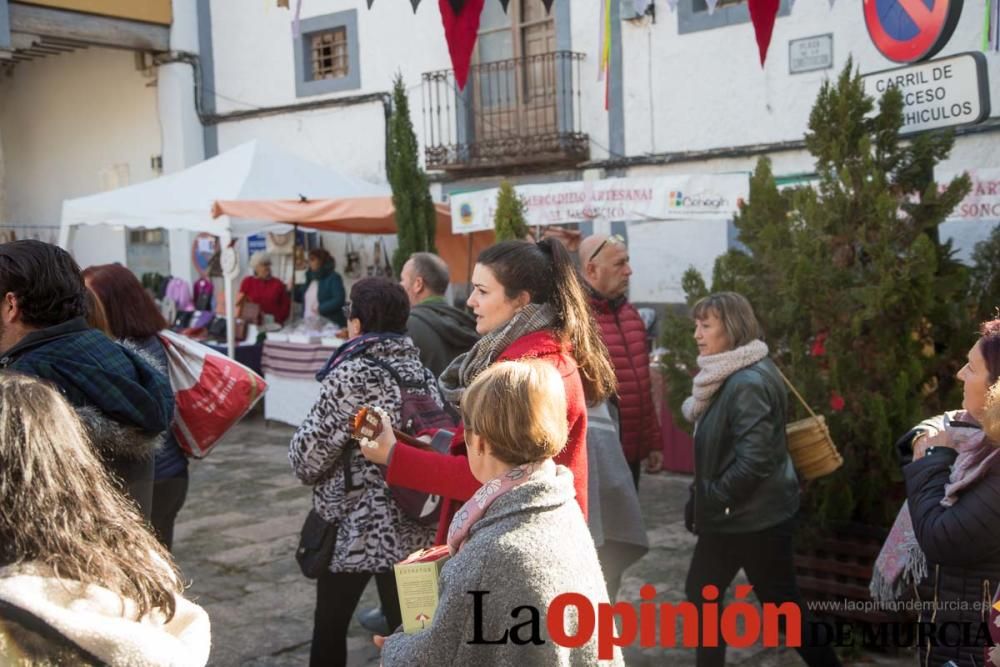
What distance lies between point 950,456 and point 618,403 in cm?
173

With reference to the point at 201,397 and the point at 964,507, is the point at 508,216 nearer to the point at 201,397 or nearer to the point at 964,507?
the point at 201,397

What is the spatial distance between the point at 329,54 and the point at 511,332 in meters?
14.0

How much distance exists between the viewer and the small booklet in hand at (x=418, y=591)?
2303 mm

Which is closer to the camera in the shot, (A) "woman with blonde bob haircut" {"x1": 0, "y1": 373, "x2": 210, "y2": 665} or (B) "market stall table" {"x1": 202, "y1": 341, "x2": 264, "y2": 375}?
(A) "woman with blonde bob haircut" {"x1": 0, "y1": 373, "x2": 210, "y2": 665}

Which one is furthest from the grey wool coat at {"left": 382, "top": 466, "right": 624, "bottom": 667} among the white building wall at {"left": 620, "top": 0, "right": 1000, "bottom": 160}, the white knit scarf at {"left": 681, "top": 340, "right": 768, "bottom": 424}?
the white building wall at {"left": 620, "top": 0, "right": 1000, "bottom": 160}

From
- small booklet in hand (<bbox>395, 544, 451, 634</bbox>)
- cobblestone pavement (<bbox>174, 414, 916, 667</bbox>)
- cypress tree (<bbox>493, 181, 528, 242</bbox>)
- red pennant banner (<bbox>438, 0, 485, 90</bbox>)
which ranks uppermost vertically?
red pennant banner (<bbox>438, 0, 485, 90</bbox>)

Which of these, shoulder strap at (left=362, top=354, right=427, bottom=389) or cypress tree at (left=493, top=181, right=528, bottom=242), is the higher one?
cypress tree at (left=493, top=181, right=528, bottom=242)

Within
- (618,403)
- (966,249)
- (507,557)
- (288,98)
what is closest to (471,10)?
(618,403)

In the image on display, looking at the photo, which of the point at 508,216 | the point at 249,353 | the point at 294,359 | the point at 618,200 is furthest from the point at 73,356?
the point at 249,353

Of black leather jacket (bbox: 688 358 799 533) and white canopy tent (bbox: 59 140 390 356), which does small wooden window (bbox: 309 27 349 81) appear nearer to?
white canopy tent (bbox: 59 140 390 356)

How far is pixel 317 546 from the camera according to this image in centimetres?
369

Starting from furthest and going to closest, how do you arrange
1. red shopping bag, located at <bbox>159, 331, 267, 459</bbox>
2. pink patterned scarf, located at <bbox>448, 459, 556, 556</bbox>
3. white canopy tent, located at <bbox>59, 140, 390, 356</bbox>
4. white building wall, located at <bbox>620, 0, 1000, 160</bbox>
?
white building wall, located at <bbox>620, 0, 1000, 160</bbox> → white canopy tent, located at <bbox>59, 140, 390, 356</bbox> → red shopping bag, located at <bbox>159, 331, 267, 459</bbox> → pink patterned scarf, located at <bbox>448, 459, 556, 556</bbox>

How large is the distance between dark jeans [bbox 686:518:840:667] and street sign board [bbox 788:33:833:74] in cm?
840

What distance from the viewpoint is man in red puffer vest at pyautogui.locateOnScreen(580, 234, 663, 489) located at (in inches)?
169
